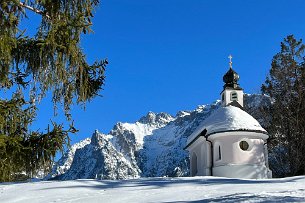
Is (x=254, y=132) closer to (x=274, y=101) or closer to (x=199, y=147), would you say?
(x=199, y=147)

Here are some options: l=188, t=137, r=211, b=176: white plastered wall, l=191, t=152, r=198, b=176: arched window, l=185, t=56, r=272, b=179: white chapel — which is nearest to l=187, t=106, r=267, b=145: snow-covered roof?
l=185, t=56, r=272, b=179: white chapel

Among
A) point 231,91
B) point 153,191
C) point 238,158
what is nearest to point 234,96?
point 231,91

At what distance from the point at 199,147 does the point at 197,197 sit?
50.5 feet

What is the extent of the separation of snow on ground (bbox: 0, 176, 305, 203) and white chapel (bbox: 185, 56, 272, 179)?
34.3 feet

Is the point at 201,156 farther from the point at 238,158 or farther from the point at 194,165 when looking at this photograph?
the point at 238,158

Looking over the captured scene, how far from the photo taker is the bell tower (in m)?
Result: 25.9

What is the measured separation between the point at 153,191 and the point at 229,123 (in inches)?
528

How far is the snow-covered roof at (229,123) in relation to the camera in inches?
826

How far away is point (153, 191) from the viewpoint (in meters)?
8.37

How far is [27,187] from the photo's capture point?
29.6 ft

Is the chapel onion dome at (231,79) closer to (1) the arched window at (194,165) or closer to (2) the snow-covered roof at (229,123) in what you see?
(2) the snow-covered roof at (229,123)

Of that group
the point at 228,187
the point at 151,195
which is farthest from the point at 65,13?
the point at 228,187

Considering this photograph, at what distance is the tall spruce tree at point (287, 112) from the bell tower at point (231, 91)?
438 cm

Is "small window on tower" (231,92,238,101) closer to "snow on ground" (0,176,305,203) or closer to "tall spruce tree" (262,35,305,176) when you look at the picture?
"tall spruce tree" (262,35,305,176)
